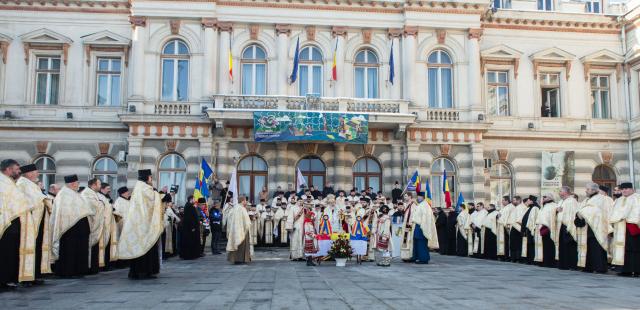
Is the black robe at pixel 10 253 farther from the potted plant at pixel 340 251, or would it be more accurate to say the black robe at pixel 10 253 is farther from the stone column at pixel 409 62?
the stone column at pixel 409 62

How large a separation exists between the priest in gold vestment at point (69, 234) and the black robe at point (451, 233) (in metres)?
14.1

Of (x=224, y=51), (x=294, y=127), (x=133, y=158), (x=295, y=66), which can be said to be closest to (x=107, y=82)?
(x=133, y=158)

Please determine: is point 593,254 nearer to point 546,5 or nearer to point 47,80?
point 546,5

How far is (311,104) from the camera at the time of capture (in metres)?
26.5

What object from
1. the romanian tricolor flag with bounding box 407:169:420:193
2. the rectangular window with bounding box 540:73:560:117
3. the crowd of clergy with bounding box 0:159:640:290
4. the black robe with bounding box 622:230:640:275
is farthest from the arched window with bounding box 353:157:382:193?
the black robe with bounding box 622:230:640:275

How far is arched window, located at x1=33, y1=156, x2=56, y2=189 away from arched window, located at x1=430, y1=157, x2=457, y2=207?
1709cm

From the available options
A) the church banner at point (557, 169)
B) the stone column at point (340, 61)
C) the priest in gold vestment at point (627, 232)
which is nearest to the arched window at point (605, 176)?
the church banner at point (557, 169)

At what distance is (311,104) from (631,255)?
15.3 metres

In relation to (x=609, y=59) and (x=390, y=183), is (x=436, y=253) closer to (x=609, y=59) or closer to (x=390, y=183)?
(x=390, y=183)

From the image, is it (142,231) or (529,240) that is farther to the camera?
(529,240)

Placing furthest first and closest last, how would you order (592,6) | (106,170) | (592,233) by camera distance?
(592,6) → (106,170) → (592,233)

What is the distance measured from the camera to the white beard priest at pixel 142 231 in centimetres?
1221

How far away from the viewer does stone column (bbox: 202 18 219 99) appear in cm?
2684

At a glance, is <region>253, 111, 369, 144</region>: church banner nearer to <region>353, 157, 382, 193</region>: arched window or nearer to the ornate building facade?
the ornate building facade
